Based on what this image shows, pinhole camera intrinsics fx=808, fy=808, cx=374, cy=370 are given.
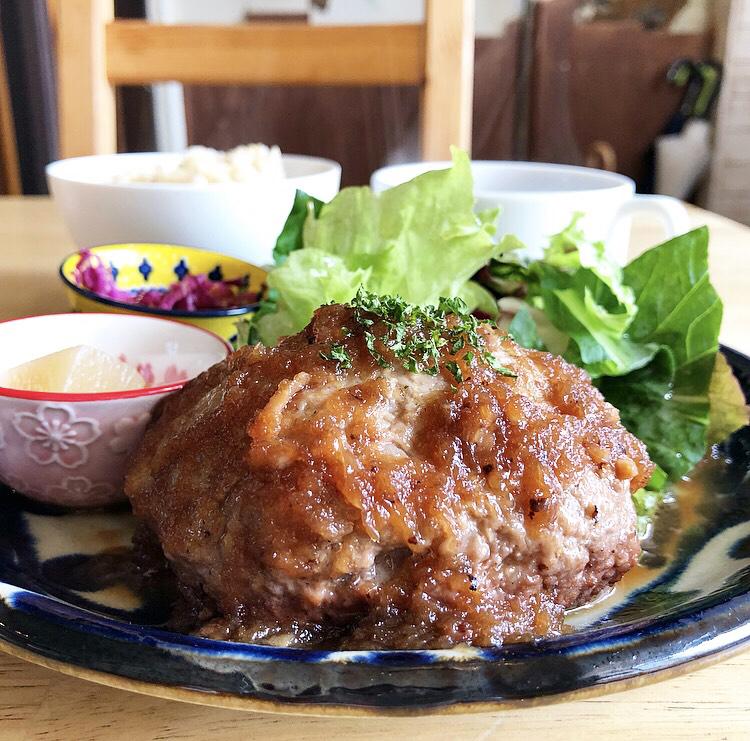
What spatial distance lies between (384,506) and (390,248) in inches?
28.1

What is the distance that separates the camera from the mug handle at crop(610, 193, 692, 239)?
72.2 inches

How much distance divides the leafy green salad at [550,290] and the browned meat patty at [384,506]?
16.8 inches

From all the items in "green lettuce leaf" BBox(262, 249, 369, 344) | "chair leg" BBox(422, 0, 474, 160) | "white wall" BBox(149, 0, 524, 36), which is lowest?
"green lettuce leaf" BBox(262, 249, 369, 344)

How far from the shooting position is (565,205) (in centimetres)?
173

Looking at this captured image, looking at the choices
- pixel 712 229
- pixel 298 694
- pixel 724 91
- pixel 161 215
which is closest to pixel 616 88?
pixel 724 91

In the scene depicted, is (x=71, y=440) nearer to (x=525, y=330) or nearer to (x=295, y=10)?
(x=525, y=330)

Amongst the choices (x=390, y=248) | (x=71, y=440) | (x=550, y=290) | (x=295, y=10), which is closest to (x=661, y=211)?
(x=550, y=290)

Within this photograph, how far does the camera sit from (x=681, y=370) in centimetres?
143

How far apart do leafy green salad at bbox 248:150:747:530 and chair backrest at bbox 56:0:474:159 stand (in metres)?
1.41

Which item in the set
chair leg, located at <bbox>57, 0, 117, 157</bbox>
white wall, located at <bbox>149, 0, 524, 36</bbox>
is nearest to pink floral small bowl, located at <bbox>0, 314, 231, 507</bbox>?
chair leg, located at <bbox>57, 0, 117, 157</bbox>

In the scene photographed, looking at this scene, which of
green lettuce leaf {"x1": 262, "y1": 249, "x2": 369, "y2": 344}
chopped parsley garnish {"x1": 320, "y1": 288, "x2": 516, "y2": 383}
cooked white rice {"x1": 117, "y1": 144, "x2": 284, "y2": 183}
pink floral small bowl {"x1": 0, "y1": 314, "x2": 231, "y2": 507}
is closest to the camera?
chopped parsley garnish {"x1": 320, "y1": 288, "x2": 516, "y2": 383}

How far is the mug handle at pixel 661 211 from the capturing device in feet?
6.02

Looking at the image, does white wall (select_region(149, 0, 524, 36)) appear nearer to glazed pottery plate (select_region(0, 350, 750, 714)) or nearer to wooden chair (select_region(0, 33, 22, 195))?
wooden chair (select_region(0, 33, 22, 195))

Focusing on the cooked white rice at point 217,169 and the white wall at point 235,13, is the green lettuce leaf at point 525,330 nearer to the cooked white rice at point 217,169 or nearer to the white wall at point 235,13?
the cooked white rice at point 217,169
